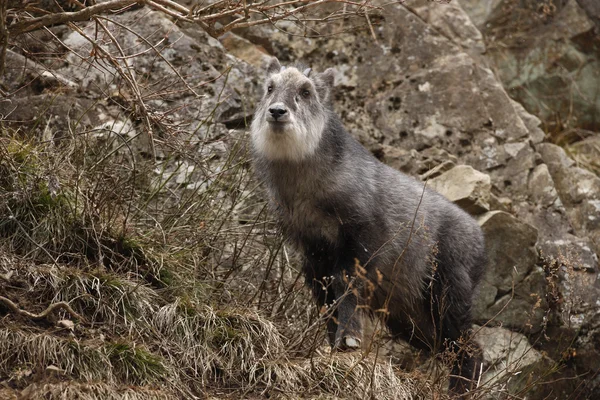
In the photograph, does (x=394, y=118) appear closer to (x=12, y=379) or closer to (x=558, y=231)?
(x=558, y=231)

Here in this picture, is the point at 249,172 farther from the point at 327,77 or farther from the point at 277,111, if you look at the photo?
the point at 277,111

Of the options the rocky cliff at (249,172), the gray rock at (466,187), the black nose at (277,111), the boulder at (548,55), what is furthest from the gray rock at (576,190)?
the black nose at (277,111)

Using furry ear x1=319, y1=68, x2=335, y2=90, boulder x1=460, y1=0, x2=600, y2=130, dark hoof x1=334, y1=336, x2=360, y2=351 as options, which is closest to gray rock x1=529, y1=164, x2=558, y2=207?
boulder x1=460, y1=0, x2=600, y2=130

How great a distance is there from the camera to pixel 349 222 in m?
6.25

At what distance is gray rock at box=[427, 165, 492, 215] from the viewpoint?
7840 mm

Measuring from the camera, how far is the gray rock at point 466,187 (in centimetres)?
784

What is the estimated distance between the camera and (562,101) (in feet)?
36.6

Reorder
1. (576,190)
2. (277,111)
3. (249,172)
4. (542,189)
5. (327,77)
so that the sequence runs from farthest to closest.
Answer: (576,190), (542,189), (249,172), (327,77), (277,111)

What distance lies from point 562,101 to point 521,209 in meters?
3.20

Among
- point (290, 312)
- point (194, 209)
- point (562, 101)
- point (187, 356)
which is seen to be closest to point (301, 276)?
point (290, 312)

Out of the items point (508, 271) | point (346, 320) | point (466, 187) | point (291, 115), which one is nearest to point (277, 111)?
point (291, 115)

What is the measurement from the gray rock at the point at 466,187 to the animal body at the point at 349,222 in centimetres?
79

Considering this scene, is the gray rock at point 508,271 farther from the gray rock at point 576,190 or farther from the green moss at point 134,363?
the green moss at point 134,363

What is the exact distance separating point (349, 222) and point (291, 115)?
0.94m
